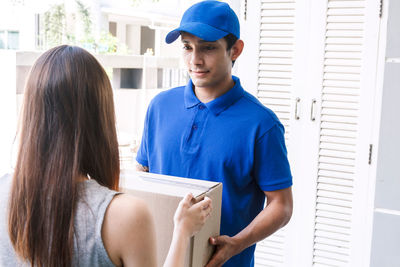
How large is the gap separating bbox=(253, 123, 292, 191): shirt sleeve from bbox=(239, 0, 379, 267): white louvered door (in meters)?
1.07

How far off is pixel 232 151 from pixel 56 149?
0.57 metres

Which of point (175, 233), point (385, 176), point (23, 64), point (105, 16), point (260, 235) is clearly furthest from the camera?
point (105, 16)

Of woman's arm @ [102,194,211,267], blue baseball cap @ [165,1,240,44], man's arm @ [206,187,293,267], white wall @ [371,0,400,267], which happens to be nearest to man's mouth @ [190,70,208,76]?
blue baseball cap @ [165,1,240,44]

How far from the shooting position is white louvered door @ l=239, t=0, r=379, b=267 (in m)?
2.18

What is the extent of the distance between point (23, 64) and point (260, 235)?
9.14 ft

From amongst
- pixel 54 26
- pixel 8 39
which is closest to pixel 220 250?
pixel 8 39

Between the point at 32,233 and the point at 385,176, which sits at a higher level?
the point at 32,233

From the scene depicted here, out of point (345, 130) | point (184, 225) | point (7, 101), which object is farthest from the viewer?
point (7, 101)

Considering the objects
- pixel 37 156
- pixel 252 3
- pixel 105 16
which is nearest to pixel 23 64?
pixel 252 3

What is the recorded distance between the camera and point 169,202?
0.92 meters

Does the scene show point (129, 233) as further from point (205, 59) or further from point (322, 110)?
point (322, 110)

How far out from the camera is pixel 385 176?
6.85 feet

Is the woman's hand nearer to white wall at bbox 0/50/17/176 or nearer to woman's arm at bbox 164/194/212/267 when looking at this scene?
woman's arm at bbox 164/194/212/267

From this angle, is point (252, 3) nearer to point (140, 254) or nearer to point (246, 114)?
point (246, 114)
